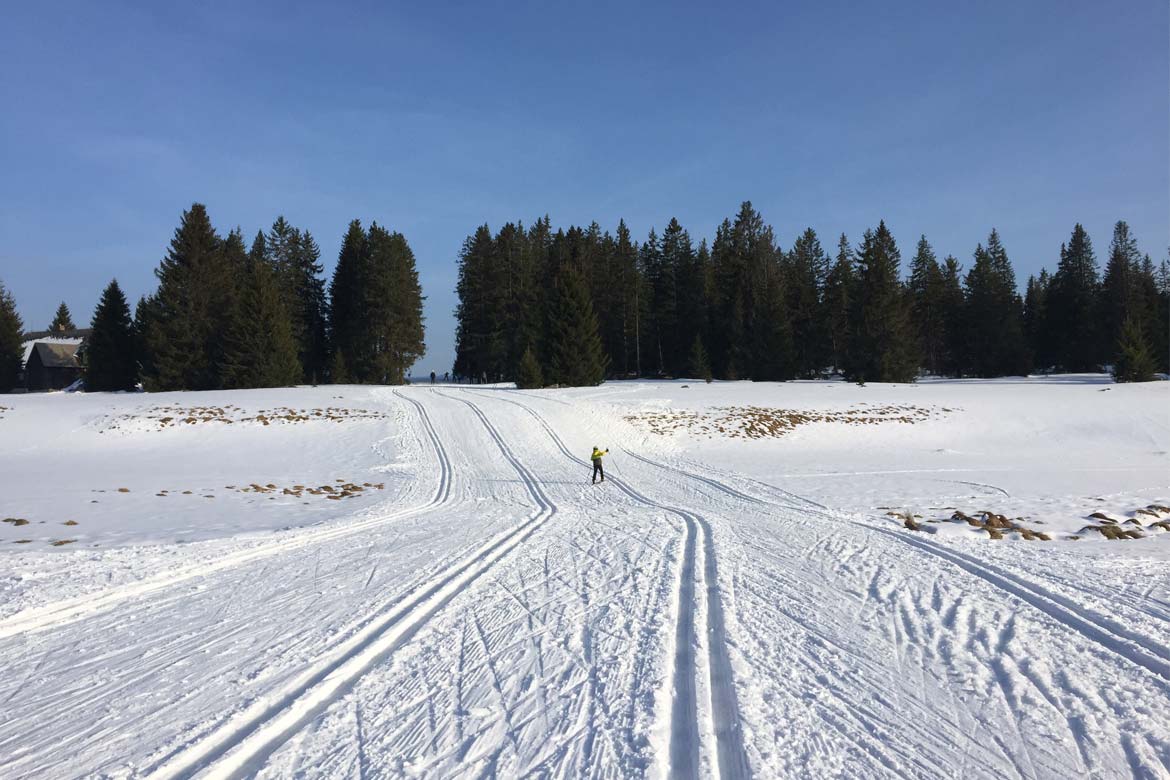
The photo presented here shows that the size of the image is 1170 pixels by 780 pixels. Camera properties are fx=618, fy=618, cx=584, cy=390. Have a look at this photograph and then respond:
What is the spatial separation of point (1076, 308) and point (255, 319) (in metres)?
74.8

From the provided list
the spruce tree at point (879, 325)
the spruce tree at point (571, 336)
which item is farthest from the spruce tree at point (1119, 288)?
A: the spruce tree at point (571, 336)

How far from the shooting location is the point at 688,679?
4.27 metres

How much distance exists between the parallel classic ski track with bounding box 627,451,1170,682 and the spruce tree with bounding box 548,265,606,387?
34.0 metres

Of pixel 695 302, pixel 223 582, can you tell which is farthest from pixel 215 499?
pixel 695 302

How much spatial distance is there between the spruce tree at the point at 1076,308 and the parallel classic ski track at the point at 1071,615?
222 ft

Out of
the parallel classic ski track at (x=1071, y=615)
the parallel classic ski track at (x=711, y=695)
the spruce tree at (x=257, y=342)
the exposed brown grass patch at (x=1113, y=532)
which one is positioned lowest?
the exposed brown grass patch at (x=1113, y=532)

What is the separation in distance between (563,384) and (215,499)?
29.6 m

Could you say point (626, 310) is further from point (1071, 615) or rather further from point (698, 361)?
point (1071, 615)

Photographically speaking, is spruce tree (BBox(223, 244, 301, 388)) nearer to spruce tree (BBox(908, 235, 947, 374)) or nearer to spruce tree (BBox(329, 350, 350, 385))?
spruce tree (BBox(329, 350, 350, 385))

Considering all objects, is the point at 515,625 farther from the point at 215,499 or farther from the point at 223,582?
the point at 215,499

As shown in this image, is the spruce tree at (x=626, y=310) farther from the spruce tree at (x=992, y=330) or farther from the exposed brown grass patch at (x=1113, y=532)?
the exposed brown grass patch at (x=1113, y=532)

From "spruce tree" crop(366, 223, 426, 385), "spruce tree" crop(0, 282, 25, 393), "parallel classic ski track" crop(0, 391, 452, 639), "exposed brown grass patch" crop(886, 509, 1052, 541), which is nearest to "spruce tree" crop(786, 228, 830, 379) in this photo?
"spruce tree" crop(366, 223, 426, 385)

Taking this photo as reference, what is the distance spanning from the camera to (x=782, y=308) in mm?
50062

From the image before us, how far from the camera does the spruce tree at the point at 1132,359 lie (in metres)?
38.4
